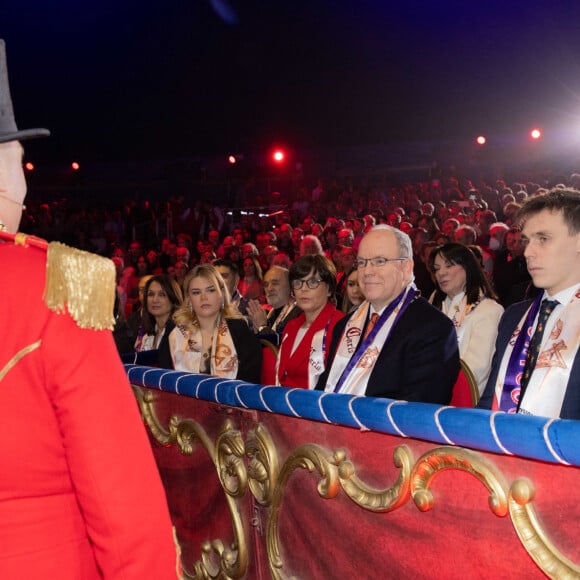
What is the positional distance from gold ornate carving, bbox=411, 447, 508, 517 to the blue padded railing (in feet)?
0.14

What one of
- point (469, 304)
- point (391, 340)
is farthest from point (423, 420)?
point (469, 304)

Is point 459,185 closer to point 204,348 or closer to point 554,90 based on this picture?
point 554,90

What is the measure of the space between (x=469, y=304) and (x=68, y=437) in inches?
167

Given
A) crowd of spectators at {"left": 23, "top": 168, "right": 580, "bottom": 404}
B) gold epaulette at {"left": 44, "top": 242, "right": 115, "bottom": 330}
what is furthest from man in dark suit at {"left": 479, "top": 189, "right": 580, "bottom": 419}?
gold epaulette at {"left": 44, "top": 242, "right": 115, "bottom": 330}

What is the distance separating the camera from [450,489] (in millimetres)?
2193

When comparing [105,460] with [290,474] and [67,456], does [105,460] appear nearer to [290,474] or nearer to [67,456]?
[67,456]

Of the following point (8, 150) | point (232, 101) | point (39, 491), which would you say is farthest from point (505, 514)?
point (232, 101)

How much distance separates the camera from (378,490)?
2428 millimetres

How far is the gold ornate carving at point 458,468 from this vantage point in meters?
2.03

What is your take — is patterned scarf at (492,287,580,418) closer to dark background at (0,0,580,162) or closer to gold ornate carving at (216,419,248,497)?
gold ornate carving at (216,419,248,497)

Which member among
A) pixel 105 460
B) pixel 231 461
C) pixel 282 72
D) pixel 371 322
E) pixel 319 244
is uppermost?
pixel 282 72

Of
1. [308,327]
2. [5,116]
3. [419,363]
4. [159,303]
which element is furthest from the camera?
[159,303]

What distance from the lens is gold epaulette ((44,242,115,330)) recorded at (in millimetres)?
1447

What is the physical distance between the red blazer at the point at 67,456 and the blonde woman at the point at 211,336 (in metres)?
3.39
